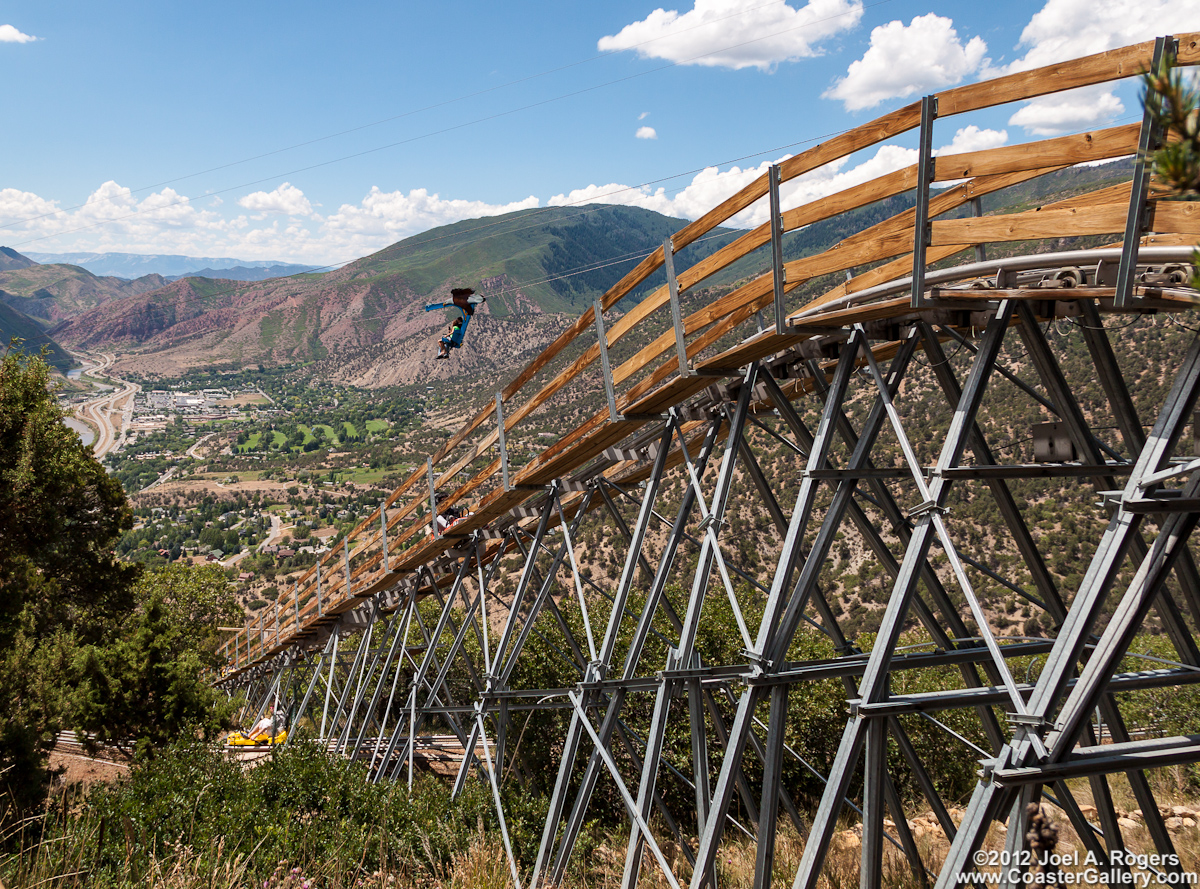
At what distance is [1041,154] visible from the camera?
3.70m

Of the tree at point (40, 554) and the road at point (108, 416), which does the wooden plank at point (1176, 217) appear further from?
the road at point (108, 416)

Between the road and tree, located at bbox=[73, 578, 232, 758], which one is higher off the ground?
the road

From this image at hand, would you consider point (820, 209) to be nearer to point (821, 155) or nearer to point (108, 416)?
point (821, 155)

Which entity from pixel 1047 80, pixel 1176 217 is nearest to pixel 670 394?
pixel 1047 80

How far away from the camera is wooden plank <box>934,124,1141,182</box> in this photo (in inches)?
132

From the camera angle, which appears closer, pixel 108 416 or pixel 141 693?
pixel 141 693

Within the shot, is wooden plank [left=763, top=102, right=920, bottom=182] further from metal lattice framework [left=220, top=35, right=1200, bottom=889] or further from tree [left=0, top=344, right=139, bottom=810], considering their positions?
tree [left=0, top=344, right=139, bottom=810]

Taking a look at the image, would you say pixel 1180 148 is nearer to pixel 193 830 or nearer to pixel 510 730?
pixel 193 830

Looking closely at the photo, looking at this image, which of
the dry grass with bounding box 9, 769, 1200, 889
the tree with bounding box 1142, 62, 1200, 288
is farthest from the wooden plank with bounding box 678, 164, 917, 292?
the dry grass with bounding box 9, 769, 1200, 889

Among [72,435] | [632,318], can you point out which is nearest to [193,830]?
[632,318]

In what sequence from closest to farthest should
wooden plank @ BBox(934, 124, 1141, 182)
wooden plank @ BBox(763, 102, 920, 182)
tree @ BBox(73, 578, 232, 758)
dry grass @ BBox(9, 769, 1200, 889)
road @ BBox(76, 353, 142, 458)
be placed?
wooden plank @ BBox(934, 124, 1141, 182), wooden plank @ BBox(763, 102, 920, 182), dry grass @ BBox(9, 769, 1200, 889), tree @ BBox(73, 578, 232, 758), road @ BBox(76, 353, 142, 458)

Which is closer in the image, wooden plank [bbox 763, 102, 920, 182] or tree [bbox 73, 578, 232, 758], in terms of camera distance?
wooden plank [bbox 763, 102, 920, 182]

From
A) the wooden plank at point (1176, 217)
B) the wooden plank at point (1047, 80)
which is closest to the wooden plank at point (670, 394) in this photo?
the wooden plank at point (1047, 80)

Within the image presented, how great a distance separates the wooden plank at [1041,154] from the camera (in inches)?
132
